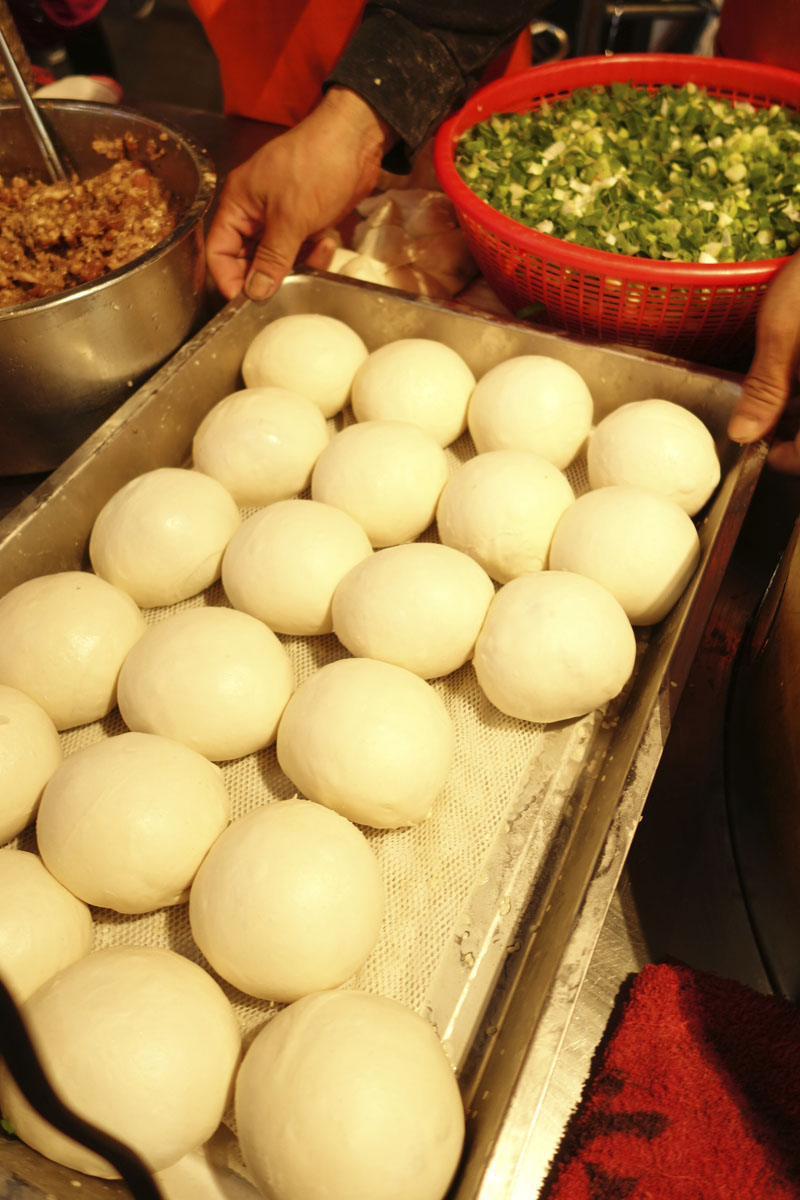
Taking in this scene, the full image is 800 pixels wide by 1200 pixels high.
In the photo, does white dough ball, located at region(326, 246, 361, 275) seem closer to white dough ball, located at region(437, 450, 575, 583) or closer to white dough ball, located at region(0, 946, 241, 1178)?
white dough ball, located at region(437, 450, 575, 583)

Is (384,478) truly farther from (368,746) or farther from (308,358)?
(368,746)

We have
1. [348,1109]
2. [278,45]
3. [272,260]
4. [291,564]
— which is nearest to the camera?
[348,1109]

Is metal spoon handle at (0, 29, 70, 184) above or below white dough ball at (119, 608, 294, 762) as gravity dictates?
above

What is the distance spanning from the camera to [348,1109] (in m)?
0.85

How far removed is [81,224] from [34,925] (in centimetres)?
142

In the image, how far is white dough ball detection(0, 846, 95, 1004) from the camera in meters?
0.96

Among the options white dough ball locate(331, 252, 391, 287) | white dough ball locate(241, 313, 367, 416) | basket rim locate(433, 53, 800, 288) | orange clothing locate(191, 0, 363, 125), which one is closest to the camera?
basket rim locate(433, 53, 800, 288)

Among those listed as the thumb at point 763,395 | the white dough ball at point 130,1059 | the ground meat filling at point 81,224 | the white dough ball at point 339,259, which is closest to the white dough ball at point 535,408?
the thumb at point 763,395

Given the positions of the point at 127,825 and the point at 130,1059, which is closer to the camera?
the point at 130,1059

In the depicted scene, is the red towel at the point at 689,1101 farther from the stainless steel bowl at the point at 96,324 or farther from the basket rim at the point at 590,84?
the stainless steel bowl at the point at 96,324

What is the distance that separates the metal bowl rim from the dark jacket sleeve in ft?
1.22

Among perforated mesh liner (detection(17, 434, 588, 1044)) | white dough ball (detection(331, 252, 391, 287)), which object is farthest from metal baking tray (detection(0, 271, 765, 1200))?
white dough ball (detection(331, 252, 391, 287))

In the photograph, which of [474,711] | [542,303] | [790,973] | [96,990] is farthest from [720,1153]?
[542,303]

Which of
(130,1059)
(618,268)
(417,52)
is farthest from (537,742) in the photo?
(417,52)
